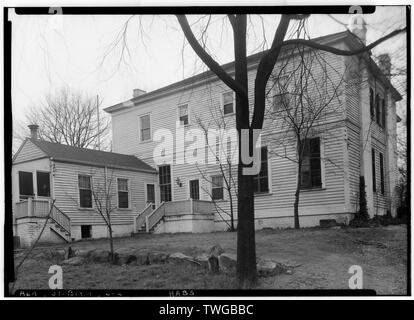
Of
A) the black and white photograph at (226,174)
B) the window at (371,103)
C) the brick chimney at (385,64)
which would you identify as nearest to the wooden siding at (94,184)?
the black and white photograph at (226,174)

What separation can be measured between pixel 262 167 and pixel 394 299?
193 centimetres

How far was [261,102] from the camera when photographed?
4348 millimetres

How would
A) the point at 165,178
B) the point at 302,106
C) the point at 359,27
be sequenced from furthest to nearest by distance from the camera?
the point at 165,178
the point at 302,106
the point at 359,27

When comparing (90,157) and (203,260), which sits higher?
(90,157)

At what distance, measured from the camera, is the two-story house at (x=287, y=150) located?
4.43m

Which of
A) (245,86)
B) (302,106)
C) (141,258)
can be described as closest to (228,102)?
(245,86)

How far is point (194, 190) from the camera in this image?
4.72 m

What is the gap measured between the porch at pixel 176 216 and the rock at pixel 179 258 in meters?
0.31

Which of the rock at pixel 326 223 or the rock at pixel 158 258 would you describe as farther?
the rock at pixel 158 258

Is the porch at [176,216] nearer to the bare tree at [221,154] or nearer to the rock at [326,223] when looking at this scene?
the bare tree at [221,154]

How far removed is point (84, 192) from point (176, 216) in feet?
3.71

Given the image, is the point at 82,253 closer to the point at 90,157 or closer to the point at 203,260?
the point at 90,157

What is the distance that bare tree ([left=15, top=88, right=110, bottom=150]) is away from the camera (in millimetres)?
4539
